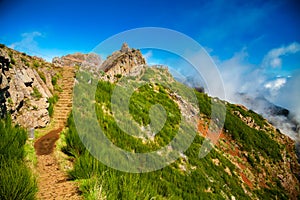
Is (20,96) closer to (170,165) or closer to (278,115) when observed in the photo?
(170,165)

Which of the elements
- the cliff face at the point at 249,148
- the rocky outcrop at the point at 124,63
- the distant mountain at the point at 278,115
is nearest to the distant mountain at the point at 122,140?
the cliff face at the point at 249,148

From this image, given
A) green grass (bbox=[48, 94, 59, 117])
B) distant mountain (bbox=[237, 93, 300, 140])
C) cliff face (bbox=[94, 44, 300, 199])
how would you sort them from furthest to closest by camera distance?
1. distant mountain (bbox=[237, 93, 300, 140])
2. cliff face (bbox=[94, 44, 300, 199])
3. green grass (bbox=[48, 94, 59, 117])

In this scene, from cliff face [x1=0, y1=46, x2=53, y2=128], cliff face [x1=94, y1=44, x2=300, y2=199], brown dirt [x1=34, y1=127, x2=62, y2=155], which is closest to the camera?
brown dirt [x1=34, y1=127, x2=62, y2=155]

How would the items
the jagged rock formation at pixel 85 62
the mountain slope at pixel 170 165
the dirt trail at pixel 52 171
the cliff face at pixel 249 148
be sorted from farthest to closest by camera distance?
1. the cliff face at pixel 249 148
2. the jagged rock formation at pixel 85 62
3. the mountain slope at pixel 170 165
4. the dirt trail at pixel 52 171

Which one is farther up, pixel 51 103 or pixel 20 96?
pixel 51 103

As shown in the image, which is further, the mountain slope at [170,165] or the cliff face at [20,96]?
the cliff face at [20,96]

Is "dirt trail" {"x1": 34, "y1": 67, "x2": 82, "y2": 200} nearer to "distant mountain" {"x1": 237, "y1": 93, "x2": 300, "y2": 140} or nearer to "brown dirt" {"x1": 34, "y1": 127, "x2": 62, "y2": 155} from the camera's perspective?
"brown dirt" {"x1": 34, "y1": 127, "x2": 62, "y2": 155}

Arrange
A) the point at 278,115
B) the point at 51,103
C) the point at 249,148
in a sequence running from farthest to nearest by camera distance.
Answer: the point at 278,115 < the point at 249,148 < the point at 51,103

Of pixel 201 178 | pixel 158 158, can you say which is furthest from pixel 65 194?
pixel 201 178

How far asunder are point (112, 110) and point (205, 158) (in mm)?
9449

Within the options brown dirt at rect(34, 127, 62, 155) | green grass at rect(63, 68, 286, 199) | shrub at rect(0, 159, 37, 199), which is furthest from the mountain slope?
shrub at rect(0, 159, 37, 199)

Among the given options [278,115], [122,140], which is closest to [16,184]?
[122,140]

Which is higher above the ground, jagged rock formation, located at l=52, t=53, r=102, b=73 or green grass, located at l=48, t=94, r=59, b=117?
jagged rock formation, located at l=52, t=53, r=102, b=73

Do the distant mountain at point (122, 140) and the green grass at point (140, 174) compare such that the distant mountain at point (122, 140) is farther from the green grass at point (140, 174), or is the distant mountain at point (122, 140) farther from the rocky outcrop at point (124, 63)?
the rocky outcrop at point (124, 63)
